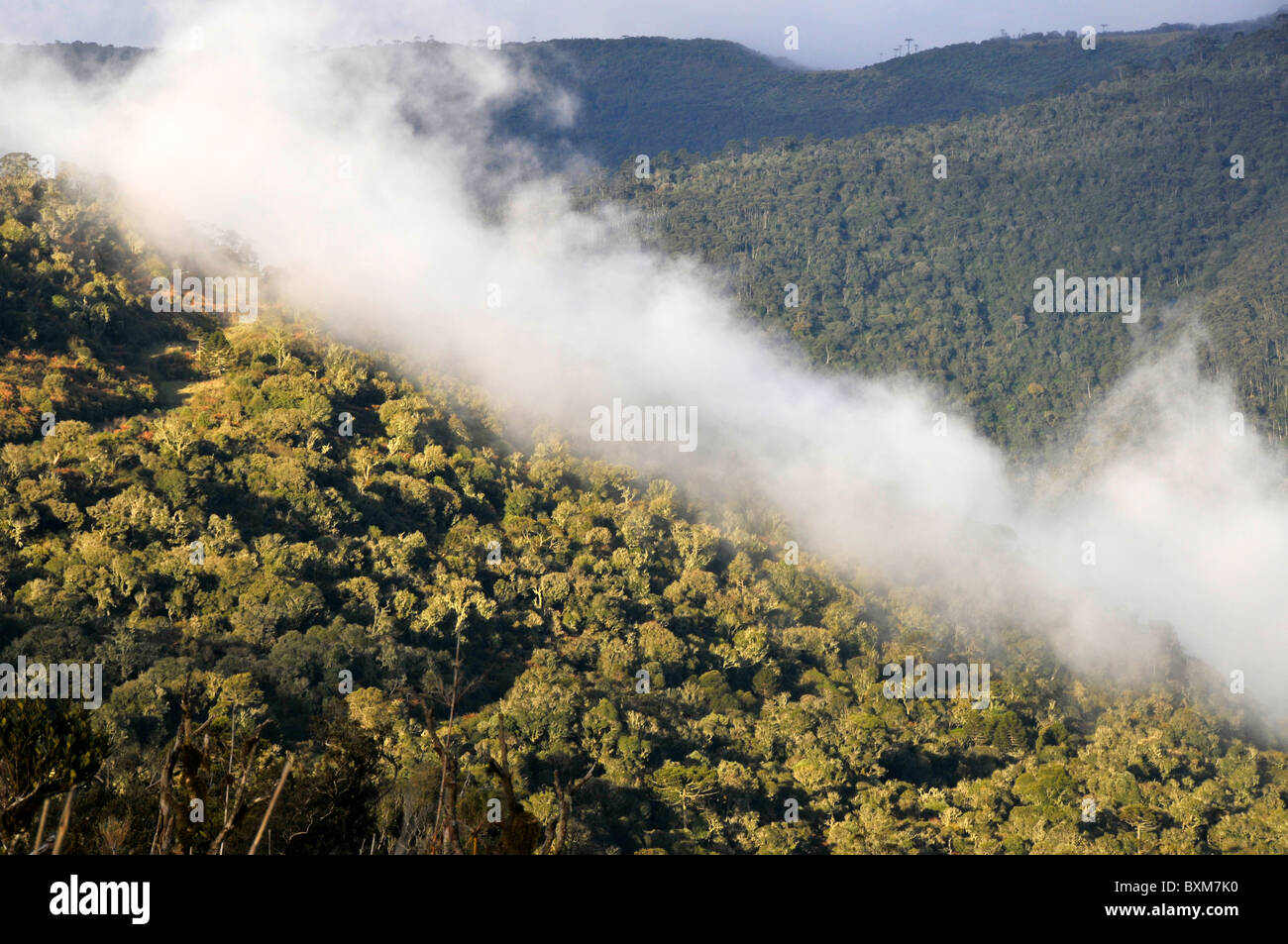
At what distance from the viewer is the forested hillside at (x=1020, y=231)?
463ft

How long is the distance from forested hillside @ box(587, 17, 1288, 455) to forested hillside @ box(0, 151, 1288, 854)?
70246 millimetres

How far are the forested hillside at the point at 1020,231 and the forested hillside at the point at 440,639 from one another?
7025 centimetres

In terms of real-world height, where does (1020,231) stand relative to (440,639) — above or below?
above

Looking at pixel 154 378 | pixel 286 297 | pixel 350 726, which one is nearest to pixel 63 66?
pixel 286 297

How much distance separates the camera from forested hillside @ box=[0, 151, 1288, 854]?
32656mm

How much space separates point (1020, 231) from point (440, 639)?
5398 inches

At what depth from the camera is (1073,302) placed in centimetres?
15162

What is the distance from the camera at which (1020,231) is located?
166m

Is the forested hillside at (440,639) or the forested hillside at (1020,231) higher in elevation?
the forested hillside at (1020,231)

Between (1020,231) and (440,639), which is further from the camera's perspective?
(1020,231)

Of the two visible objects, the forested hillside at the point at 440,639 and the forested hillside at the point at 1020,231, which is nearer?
the forested hillside at the point at 440,639

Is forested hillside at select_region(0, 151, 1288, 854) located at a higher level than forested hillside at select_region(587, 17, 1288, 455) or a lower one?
lower

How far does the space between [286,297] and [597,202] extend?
9663cm
